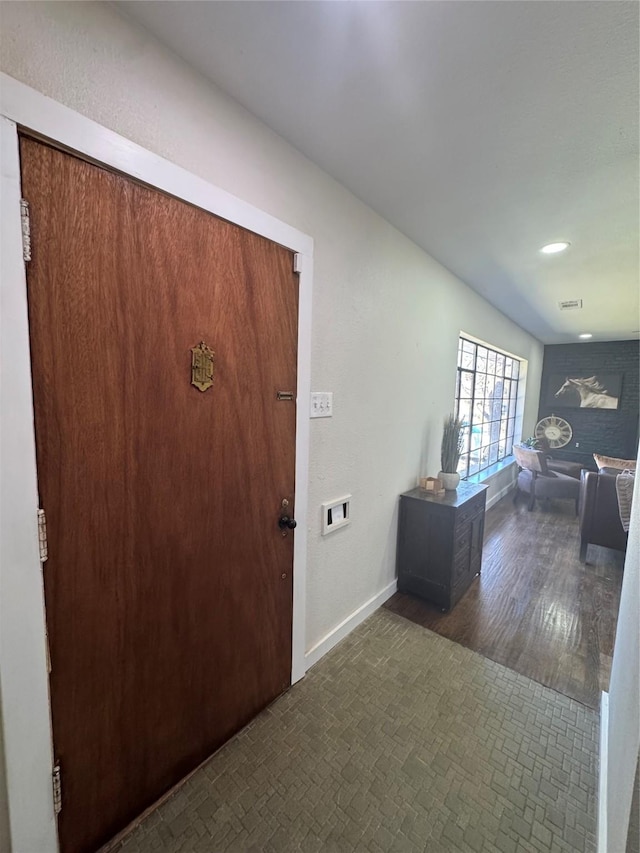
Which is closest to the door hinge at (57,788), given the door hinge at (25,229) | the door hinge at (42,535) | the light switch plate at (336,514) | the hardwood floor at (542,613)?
the door hinge at (42,535)

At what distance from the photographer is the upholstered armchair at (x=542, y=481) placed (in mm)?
4281

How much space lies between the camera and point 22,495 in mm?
812

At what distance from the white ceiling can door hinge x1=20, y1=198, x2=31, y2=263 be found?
642 mm

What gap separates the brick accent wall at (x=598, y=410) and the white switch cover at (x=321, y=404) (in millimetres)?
6851

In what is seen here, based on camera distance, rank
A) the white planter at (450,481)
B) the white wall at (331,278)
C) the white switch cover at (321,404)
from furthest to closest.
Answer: the white planter at (450,481)
the white switch cover at (321,404)
the white wall at (331,278)

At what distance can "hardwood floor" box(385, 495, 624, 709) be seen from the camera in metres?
1.78

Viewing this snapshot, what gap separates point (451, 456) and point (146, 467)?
2.18 m

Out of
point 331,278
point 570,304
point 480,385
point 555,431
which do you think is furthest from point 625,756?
point 555,431

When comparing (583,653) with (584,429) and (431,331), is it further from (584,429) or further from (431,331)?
(584,429)

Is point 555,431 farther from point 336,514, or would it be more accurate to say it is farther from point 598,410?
point 336,514

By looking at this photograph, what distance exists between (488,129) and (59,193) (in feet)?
4.86

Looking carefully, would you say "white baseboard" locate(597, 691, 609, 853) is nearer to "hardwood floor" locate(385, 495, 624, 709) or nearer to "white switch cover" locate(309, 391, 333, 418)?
"hardwood floor" locate(385, 495, 624, 709)

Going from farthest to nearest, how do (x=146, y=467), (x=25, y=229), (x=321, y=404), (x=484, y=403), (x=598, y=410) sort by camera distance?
(x=598, y=410)
(x=484, y=403)
(x=321, y=404)
(x=146, y=467)
(x=25, y=229)

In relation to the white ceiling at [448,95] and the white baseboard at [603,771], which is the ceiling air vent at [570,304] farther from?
the white baseboard at [603,771]
